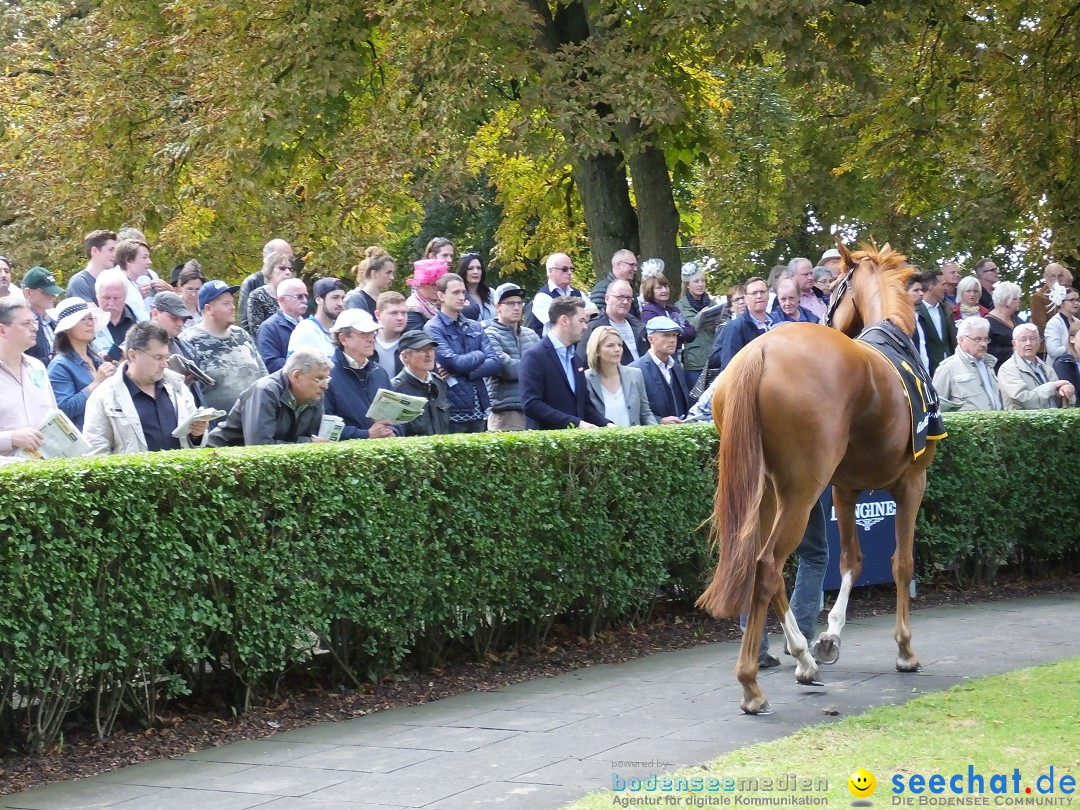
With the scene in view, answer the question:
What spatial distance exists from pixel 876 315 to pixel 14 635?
5875 millimetres

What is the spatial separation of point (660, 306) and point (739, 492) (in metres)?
6.37

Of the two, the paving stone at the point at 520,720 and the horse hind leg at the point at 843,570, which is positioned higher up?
the horse hind leg at the point at 843,570

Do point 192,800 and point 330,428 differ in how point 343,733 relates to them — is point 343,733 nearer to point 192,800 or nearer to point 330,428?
point 192,800

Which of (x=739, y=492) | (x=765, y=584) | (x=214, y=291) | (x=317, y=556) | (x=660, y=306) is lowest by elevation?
(x=765, y=584)

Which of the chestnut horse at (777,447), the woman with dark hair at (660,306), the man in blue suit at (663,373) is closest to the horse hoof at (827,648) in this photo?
the chestnut horse at (777,447)

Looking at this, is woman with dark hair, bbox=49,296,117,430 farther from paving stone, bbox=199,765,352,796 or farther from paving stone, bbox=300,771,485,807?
paving stone, bbox=300,771,485,807

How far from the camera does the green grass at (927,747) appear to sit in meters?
5.77

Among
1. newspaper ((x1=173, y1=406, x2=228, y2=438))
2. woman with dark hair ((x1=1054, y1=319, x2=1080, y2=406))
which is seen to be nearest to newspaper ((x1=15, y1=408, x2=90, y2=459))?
newspaper ((x1=173, y1=406, x2=228, y2=438))

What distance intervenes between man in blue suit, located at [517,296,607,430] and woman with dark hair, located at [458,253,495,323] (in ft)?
5.36

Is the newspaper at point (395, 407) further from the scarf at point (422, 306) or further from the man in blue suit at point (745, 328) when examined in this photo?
the man in blue suit at point (745, 328)

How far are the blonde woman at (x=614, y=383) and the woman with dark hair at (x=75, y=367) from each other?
12.4 ft

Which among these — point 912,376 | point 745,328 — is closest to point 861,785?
point 912,376

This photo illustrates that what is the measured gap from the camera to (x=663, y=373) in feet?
40.2

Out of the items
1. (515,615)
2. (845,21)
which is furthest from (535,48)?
(515,615)
